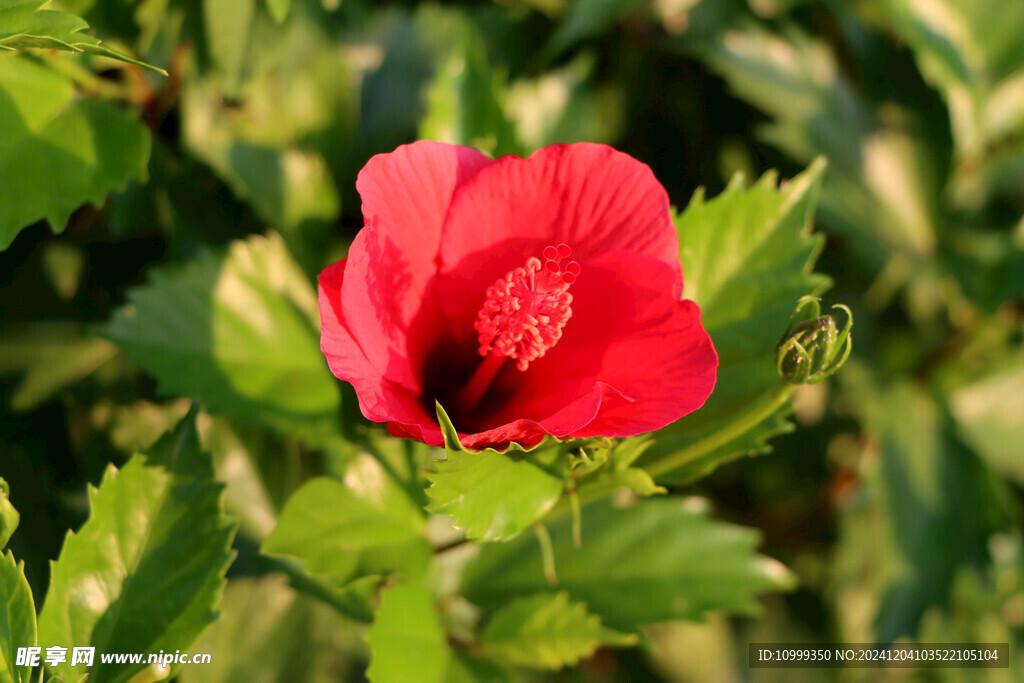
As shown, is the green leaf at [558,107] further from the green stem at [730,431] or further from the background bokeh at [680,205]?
the green stem at [730,431]

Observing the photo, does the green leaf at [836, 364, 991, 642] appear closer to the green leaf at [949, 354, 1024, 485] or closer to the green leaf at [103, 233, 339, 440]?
the green leaf at [949, 354, 1024, 485]

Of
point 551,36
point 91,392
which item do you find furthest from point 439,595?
point 551,36

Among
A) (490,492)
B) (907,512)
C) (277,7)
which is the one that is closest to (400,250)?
(490,492)

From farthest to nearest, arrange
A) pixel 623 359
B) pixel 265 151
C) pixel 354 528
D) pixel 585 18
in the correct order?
pixel 585 18 → pixel 265 151 → pixel 354 528 → pixel 623 359

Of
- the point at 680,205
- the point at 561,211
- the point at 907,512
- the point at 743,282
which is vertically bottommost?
the point at 907,512

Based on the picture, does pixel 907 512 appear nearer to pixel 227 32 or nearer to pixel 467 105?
pixel 467 105

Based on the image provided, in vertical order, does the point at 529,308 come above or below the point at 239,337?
above

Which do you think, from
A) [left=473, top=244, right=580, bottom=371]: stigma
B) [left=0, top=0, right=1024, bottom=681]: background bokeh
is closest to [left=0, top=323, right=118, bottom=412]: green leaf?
[left=0, top=0, right=1024, bottom=681]: background bokeh
